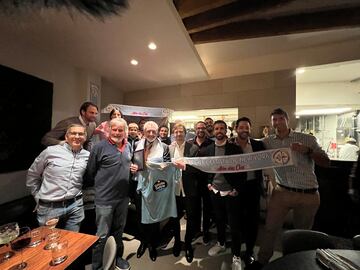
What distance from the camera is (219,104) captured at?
406cm

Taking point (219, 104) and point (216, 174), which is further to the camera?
point (219, 104)

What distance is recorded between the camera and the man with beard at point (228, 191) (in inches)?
75.9

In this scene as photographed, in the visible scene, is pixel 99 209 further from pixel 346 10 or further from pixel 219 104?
pixel 346 10

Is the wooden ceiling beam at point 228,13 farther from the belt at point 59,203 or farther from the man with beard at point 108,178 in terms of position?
the belt at point 59,203

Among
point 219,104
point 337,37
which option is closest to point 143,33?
point 219,104

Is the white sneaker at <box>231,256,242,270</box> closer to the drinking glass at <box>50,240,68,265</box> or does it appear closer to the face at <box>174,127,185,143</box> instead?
the face at <box>174,127,185,143</box>

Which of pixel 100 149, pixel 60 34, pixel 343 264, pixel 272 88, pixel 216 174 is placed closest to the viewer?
pixel 343 264

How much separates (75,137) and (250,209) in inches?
80.1

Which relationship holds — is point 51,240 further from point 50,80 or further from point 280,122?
point 50,80

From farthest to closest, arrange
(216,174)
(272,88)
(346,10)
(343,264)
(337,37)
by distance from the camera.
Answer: (272,88), (337,37), (346,10), (216,174), (343,264)

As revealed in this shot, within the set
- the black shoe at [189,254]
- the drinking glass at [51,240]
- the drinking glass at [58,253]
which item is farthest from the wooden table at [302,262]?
the black shoe at [189,254]

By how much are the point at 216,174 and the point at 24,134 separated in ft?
8.14

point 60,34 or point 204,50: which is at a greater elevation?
point 204,50

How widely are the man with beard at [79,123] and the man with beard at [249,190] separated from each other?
176 centimetres
